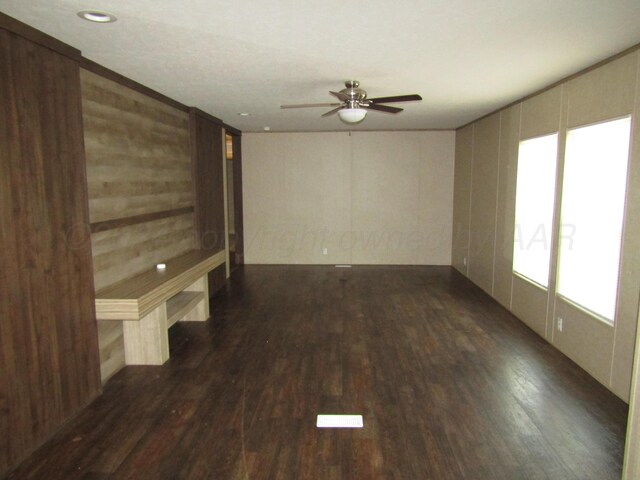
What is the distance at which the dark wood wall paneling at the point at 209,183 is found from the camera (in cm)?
535

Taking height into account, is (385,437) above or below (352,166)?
below

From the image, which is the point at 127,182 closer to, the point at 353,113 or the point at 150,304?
the point at 150,304

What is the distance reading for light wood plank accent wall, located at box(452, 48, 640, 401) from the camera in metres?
2.95

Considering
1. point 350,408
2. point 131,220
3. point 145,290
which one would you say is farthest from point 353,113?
point 350,408

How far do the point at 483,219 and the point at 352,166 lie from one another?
273 centimetres

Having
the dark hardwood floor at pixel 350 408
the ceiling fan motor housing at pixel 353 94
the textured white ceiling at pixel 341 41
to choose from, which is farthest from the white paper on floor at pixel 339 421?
the ceiling fan motor housing at pixel 353 94

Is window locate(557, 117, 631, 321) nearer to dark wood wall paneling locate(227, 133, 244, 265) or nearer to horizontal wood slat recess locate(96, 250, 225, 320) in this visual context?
horizontal wood slat recess locate(96, 250, 225, 320)

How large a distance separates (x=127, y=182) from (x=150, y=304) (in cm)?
117

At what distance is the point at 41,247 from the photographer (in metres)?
2.53

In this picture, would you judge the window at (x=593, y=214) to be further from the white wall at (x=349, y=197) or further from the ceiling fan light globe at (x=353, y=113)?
the white wall at (x=349, y=197)

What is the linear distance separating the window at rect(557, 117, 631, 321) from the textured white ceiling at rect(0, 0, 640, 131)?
625mm

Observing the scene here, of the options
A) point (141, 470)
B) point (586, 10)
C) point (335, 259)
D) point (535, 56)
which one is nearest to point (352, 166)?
point (335, 259)

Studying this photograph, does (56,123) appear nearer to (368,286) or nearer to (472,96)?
(472,96)

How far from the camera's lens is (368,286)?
6.42 meters
